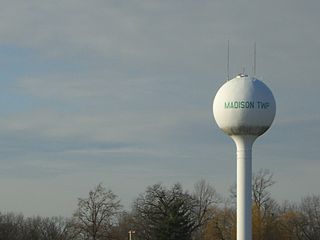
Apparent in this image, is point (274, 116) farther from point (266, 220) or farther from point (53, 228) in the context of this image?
point (53, 228)

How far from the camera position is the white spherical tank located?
47031mm

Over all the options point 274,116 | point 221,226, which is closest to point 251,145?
point 274,116

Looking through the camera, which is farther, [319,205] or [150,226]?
[319,205]

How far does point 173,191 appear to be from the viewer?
99062 millimetres

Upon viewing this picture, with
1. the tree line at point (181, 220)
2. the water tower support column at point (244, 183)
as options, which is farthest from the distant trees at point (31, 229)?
the water tower support column at point (244, 183)

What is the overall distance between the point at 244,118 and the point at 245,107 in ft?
2.10

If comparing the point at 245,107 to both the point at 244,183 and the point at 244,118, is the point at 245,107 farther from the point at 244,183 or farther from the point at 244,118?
the point at 244,183

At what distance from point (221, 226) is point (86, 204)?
16.9 meters

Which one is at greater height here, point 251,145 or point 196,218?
point 196,218

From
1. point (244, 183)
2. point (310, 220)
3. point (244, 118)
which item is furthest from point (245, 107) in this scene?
point (310, 220)

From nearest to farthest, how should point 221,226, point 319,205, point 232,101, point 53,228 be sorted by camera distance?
point 232,101
point 221,226
point 319,205
point 53,228

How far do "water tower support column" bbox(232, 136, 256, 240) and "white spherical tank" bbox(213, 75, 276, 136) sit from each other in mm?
857

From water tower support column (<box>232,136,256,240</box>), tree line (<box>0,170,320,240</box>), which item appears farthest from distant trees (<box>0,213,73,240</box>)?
water tower support column (<box>232,136,256,240</box>)

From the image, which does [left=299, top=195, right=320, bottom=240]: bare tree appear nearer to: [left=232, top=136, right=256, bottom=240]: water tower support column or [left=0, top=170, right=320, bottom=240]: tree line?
[left=0, top=170, right=320, bottom=240]: tree line
